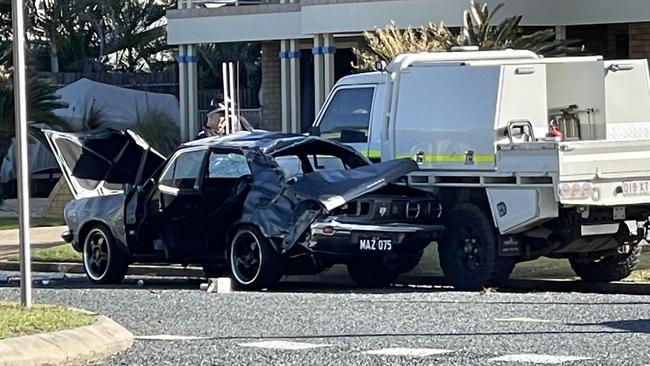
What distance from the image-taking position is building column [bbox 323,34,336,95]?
108 ft

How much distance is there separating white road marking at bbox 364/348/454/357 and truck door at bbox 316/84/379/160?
Result: 24.8ft

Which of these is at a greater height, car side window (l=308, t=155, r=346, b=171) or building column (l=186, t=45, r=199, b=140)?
building column (l=186, t=45, r=199, b=140)

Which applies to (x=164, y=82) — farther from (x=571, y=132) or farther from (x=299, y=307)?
(x=299, y=307)

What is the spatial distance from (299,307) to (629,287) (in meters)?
4.66

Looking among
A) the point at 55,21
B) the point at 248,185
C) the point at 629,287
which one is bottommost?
the point at 629,287

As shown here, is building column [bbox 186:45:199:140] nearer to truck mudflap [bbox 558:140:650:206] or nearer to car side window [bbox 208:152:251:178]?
car side window [bbox 208:152:251:178]

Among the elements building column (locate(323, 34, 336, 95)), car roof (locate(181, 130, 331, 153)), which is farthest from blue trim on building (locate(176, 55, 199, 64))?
car roof (locate(181, 130, 331, 153))

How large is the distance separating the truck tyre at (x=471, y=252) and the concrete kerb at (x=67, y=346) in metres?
5.82

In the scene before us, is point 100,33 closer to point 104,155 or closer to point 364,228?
point 104,155

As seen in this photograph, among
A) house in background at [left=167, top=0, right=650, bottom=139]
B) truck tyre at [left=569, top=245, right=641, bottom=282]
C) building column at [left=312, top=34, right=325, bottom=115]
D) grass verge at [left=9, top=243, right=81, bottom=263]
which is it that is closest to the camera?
truck tyre at [left=569, top=245, right=641, bottom=282]

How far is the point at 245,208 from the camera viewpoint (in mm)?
16766

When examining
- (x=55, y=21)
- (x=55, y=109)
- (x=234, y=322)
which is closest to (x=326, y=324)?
(x=234, y=322)

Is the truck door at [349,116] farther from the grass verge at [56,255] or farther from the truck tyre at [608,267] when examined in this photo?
the grass verge at [56,255]

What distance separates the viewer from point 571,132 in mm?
17203
